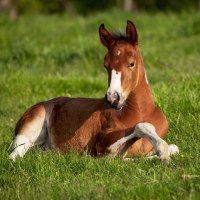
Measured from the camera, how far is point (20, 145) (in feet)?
26.7

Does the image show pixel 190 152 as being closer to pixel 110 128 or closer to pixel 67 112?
pixel 110 128

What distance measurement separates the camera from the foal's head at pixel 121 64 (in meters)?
7.19

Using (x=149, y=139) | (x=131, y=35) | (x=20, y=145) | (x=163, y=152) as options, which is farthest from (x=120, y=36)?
(x=20, y=145)

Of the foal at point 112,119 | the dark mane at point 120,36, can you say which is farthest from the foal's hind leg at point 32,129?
the dark mane at point 120,36

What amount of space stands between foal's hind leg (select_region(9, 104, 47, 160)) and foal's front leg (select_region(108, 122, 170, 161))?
1.18 meters

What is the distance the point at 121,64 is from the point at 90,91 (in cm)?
470

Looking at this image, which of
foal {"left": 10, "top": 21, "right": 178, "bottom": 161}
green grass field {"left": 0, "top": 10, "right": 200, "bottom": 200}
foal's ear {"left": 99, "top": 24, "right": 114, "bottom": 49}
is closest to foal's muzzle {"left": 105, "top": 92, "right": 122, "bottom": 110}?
foal {"left": 10, "top": 21, "right": 178, "bottom": 161}

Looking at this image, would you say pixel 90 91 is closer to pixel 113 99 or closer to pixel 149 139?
pixel 149 139

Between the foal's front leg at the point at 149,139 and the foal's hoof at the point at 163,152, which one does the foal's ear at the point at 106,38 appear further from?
the foal's hoof at the point at 163,152

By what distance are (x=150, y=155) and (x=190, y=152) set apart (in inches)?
18.7

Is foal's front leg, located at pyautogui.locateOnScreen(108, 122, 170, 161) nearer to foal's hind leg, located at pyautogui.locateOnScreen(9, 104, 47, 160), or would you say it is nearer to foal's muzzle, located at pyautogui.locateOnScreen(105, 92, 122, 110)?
foal's muzzle, located at pyautogui.locateOnScreen(105, 92, 122, 110)

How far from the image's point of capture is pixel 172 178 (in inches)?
242

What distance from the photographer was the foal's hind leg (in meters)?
8.46

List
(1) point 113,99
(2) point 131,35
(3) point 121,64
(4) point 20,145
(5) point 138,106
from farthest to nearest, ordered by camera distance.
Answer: (4) point 20,145, (5) point 138,106, (2) point 131,35, (3) point 121,64, (1) point 113,99
